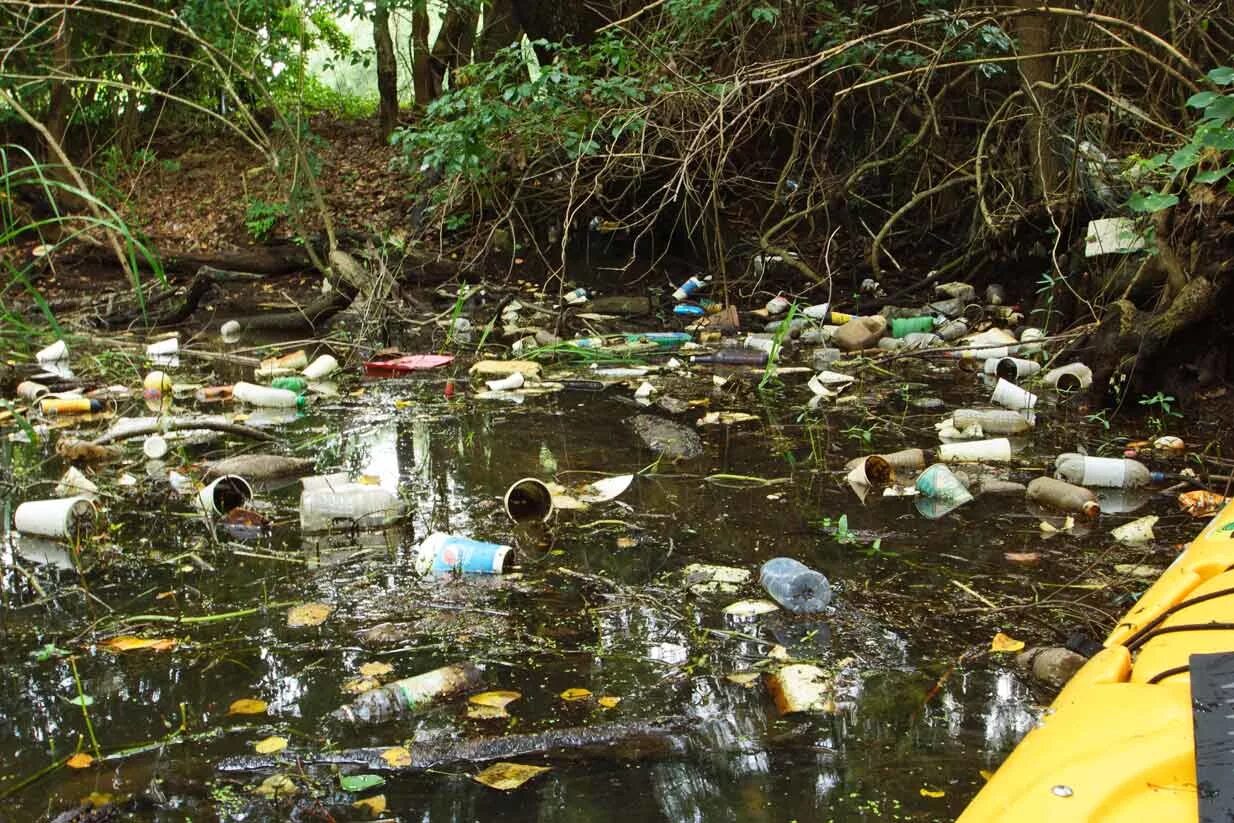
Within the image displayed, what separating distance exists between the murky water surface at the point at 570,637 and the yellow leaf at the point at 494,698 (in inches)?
1.1

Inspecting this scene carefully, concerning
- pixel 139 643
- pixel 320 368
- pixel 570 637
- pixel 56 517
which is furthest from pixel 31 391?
pixel 570 637

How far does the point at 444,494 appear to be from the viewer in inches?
134

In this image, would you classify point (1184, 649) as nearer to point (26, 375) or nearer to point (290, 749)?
point (290, 749)

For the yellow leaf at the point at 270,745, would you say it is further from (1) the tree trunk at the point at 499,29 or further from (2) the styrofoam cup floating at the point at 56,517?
(1) the tree trunk at the point at 499,29

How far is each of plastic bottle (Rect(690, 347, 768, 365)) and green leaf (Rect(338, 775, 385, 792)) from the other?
3897 mm

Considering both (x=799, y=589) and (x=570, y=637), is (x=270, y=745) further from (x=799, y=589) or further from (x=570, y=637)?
(x=799, y=589)

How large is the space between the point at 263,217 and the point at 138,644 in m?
7.43

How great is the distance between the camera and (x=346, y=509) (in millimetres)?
3096

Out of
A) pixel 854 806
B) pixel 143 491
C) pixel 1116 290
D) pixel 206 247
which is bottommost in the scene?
pixel 854 806

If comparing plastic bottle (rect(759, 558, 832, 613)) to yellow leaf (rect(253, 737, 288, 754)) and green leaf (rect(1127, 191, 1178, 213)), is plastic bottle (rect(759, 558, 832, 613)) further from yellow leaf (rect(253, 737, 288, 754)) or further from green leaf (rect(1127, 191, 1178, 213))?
green leaf (rect(1127, 191, 1178, 213))

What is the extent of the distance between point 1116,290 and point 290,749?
408 cm

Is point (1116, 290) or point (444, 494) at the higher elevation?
point (1116, 290)

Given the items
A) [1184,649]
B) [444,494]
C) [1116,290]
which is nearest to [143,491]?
[444,494]

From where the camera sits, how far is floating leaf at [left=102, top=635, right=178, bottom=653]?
7.54 ft
